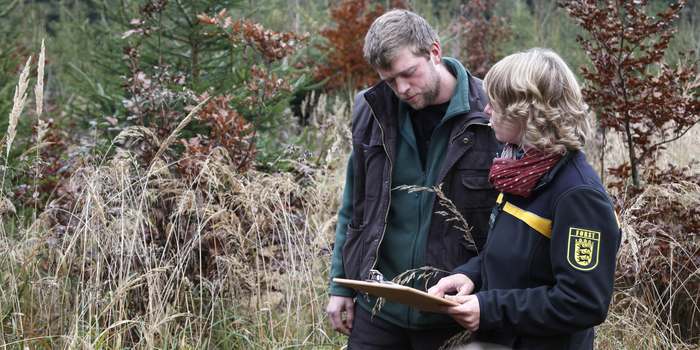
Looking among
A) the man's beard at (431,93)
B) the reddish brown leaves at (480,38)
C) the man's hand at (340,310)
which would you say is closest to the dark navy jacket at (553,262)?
the man's beard at (431,93)

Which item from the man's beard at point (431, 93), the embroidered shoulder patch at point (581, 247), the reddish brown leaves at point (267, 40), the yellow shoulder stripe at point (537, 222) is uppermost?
the reddish brown leaves at point (267, 40)

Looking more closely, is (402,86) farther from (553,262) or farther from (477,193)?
(553,262)

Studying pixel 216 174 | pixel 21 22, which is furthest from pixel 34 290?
pixel 21 22

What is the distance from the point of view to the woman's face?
217cm

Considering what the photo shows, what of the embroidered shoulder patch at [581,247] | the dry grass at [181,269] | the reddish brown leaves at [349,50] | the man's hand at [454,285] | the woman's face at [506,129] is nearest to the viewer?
the embroidered shoulder patch at [581,247]

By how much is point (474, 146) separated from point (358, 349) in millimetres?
810

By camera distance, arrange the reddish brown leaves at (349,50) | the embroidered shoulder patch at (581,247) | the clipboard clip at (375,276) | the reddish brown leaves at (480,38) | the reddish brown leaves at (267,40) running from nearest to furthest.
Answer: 1. the embroidered shoulder patch at (581,247)
2. the clipboard clip at (375,276)
3. the reddish brown leaves at (267,40)
4. the reddish brown leaves at (349,50)
5. the reddish brown leaves at (480,38)

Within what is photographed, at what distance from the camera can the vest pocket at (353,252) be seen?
2849 millimetres

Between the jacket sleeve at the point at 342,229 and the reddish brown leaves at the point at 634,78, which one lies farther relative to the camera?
the reddish brown leaves at the point at 634,78

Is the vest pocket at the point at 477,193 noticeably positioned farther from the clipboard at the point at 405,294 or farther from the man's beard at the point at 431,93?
the clipboard at the point at 405,294

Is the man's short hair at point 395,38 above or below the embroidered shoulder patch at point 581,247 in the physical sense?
above

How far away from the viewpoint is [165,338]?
3537mm

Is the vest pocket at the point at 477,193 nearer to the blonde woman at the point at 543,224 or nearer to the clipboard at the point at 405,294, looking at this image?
the blonde woman at the point at 543,224

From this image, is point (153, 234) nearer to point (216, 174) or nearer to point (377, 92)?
point (216, 174)
